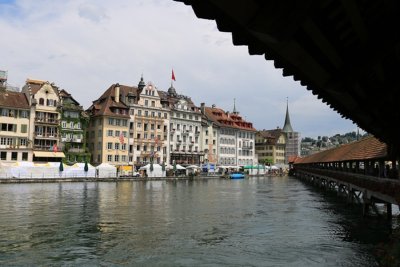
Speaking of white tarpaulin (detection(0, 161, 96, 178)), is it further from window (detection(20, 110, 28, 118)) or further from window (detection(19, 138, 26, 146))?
window (detection(20, 110, 28, 118))

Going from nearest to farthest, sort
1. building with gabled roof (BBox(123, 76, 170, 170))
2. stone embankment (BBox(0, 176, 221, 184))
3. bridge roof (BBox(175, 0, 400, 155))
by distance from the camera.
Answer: bridge roof (BBox(175, 0, 400, 155)), stone embankment (BBox(0, 176, 221, 184)), building with gabled roof (BBox(123, 76, 170, 170))

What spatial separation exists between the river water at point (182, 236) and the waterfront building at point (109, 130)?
58172mm

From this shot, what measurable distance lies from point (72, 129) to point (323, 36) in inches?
3417

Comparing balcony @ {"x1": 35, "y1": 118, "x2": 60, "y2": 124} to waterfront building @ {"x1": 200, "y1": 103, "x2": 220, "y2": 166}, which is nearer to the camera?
balcony @ {"x1": 35, "y1": 118, "x2": 60, "y2": 124}

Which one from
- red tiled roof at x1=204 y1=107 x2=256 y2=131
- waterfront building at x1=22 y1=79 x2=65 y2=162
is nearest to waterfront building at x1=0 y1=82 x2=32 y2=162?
waterfront building at x1=22 y1=79 x2=65 y2=162

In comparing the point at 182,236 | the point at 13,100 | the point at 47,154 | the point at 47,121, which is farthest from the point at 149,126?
the point at 182,236

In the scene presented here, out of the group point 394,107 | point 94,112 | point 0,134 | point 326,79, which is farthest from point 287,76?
point 94,112

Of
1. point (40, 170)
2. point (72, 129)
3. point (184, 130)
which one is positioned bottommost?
point (40, 170)

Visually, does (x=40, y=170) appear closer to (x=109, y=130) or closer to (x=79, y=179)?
(x=79, y=179)

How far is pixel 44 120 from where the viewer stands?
273ft

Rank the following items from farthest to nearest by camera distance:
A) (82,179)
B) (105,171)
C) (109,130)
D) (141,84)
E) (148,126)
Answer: (141,84) → (148,126) → (109,130) → (105,171) → (82,179)

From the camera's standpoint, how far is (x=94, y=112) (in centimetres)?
9600

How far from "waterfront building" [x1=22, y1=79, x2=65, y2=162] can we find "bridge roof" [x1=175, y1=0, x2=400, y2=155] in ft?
259

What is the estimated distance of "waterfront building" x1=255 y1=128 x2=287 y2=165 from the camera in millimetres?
170125
